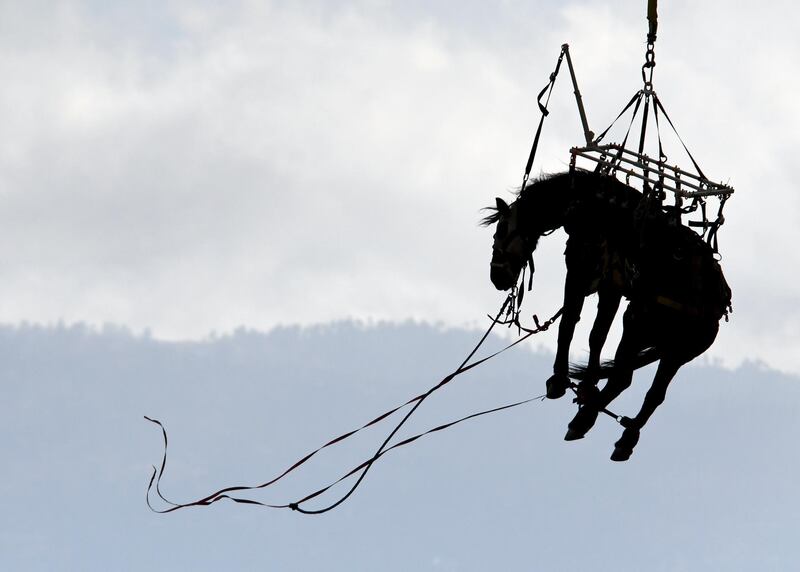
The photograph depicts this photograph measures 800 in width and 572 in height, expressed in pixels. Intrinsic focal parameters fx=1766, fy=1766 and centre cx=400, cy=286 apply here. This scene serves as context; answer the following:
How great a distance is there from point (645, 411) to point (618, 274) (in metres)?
2.12

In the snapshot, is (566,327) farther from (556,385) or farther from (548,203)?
(548,203)

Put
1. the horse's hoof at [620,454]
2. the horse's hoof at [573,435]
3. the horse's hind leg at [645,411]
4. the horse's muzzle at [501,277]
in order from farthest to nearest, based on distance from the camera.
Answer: the horse's muzzle at [501,277], the horse's hind leg at [645,411], the horse's hoof at [620,454], the horse's hoof at [573,435]

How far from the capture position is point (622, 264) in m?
23.8

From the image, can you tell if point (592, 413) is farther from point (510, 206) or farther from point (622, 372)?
point (510, 206)

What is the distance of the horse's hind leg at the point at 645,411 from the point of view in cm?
2434

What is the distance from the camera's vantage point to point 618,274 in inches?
936

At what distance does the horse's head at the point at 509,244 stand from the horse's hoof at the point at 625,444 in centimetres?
264

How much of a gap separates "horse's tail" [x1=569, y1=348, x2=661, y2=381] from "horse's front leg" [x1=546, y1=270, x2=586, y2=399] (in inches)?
15.3

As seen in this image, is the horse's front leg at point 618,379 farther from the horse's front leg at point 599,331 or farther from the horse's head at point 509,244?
A: the horse's head at point 509,244

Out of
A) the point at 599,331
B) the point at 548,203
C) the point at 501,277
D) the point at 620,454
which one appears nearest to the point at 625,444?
the point at 620,454

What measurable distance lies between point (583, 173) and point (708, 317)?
9.05 feet

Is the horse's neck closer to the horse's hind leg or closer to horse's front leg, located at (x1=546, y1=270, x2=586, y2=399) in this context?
horse's front leg, located at (x1=546, y1=270, x2=586, y2=399)

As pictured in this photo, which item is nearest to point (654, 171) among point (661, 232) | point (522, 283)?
point (661, 232)

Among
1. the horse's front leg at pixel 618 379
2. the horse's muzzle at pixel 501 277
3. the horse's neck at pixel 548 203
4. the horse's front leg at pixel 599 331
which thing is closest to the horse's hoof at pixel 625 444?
the horse's front leg at pixel 618 379
